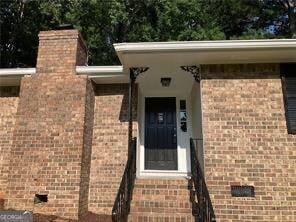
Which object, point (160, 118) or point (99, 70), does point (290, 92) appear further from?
point (99, 70)

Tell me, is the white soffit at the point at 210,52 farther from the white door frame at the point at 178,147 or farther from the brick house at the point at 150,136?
the white door frame at the point at 178,147

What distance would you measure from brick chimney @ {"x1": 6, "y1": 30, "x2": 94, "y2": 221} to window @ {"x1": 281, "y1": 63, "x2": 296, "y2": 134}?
13.5 ft

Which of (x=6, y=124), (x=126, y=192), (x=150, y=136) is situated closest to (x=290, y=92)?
(x=150, y=136)

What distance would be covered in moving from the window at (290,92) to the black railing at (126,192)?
311 cm

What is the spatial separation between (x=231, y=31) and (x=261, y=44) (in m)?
12.9

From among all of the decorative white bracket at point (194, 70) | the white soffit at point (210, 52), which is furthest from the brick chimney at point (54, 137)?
the decorative white bracket at point (194, 70)

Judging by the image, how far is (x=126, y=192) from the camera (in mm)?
5895

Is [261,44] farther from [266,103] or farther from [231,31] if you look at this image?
[231,31]

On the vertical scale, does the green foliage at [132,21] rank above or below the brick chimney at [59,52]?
above

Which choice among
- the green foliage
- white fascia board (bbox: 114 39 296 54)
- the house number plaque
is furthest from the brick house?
the green foliage

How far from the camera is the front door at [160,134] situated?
8148 mm

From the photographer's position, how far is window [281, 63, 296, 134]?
Result: 620cm

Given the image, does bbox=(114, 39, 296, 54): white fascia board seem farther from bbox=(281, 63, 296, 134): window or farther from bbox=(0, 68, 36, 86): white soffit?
bbox=(0, 68, 36, 86): white soffit

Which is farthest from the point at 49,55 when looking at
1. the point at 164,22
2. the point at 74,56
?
the point at 164,22
